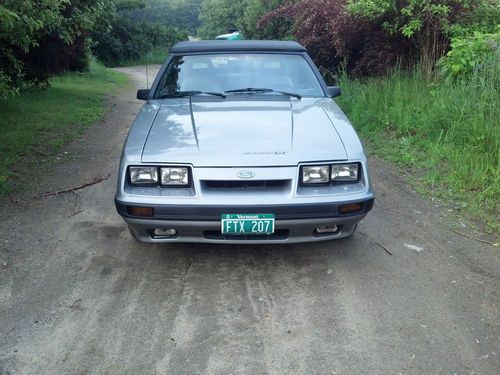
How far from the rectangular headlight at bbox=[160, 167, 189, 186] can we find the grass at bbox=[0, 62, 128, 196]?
2.74 metres

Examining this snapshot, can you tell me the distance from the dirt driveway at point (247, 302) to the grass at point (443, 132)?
602 millimetres

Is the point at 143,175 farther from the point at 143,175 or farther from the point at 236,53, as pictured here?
the point at 236,53

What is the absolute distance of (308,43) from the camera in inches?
410

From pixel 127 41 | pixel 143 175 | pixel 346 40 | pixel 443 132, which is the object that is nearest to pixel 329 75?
pixel 346 40

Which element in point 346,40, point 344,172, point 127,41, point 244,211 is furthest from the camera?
point 127,41

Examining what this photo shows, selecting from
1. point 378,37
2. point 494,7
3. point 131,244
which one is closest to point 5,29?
point 131,244

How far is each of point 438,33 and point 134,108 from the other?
6.75 meters

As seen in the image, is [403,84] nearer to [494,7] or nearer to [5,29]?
[494,7]

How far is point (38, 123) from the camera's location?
8.25 m

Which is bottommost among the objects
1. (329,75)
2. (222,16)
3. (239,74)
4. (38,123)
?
(38,123)

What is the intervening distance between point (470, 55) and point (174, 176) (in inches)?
207

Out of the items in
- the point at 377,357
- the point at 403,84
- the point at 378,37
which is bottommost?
the point at 377,357

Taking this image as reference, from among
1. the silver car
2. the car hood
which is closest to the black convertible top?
the car hood

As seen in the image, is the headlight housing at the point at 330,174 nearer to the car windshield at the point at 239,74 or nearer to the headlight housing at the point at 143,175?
the headlight housing at the point at 143,175
